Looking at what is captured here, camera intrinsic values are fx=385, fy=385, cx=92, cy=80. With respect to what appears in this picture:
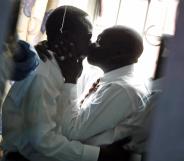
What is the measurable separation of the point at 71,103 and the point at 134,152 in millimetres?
231

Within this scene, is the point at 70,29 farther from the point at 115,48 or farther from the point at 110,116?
the point at 110,116

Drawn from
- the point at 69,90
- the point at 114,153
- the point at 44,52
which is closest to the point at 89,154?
the point at 114,153

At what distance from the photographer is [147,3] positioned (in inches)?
56.4

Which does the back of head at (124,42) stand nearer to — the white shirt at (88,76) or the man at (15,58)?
the white shirt at (88,76)

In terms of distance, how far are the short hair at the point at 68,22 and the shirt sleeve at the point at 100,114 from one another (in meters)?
0.20

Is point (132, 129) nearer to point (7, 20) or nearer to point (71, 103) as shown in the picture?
point (71, 103)

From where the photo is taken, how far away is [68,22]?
3.80 feet

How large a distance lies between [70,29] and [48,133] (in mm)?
312

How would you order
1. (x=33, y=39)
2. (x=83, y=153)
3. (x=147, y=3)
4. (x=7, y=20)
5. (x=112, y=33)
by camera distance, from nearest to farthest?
(x=7, y=20) < (x=83, y=153) < (x=112, y=33) < (x=147, y=3) < (x=33, y=39)

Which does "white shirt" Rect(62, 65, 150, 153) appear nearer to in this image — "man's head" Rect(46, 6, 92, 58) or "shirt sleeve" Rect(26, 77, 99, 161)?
"shirt sleeve" Rect(26, 77, 99, 161)

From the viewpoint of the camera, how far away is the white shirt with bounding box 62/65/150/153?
111 centimetres

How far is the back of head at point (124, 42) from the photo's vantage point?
1206mm

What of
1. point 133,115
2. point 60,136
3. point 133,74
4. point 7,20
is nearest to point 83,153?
point 60,136

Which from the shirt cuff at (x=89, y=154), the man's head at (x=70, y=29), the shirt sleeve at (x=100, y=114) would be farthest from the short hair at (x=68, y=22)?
the shirt cuff at (x=89, y=154)
